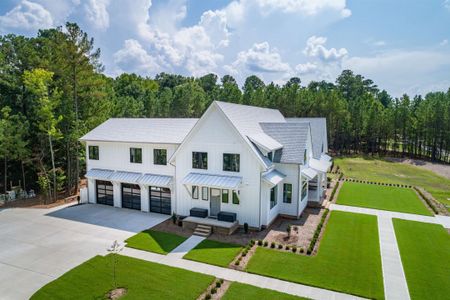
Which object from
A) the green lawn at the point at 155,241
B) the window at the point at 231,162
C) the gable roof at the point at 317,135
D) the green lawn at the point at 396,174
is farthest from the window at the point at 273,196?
the green lawn at the point at 396,174

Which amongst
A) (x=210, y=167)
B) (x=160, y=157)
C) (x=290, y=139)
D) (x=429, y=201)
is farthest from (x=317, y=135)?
(x=160, y=157)

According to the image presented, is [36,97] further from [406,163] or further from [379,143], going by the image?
[379,143]

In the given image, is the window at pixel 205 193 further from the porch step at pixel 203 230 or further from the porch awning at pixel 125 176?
the porch awning at pixel 125 176

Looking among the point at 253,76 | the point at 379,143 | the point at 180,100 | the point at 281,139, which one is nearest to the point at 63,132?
the point at 281,139

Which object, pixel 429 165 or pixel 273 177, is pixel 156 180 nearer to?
pixel 273 177

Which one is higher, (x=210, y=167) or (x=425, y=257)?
(x=210, y=167)

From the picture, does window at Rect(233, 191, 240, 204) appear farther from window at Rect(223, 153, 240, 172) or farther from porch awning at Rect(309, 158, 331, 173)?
porch awning at Rect(309, 158, 331, 173)

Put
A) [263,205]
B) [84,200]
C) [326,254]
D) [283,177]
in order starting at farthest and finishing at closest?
[84,200] → [283,177] → [263,205] → [326,254]
